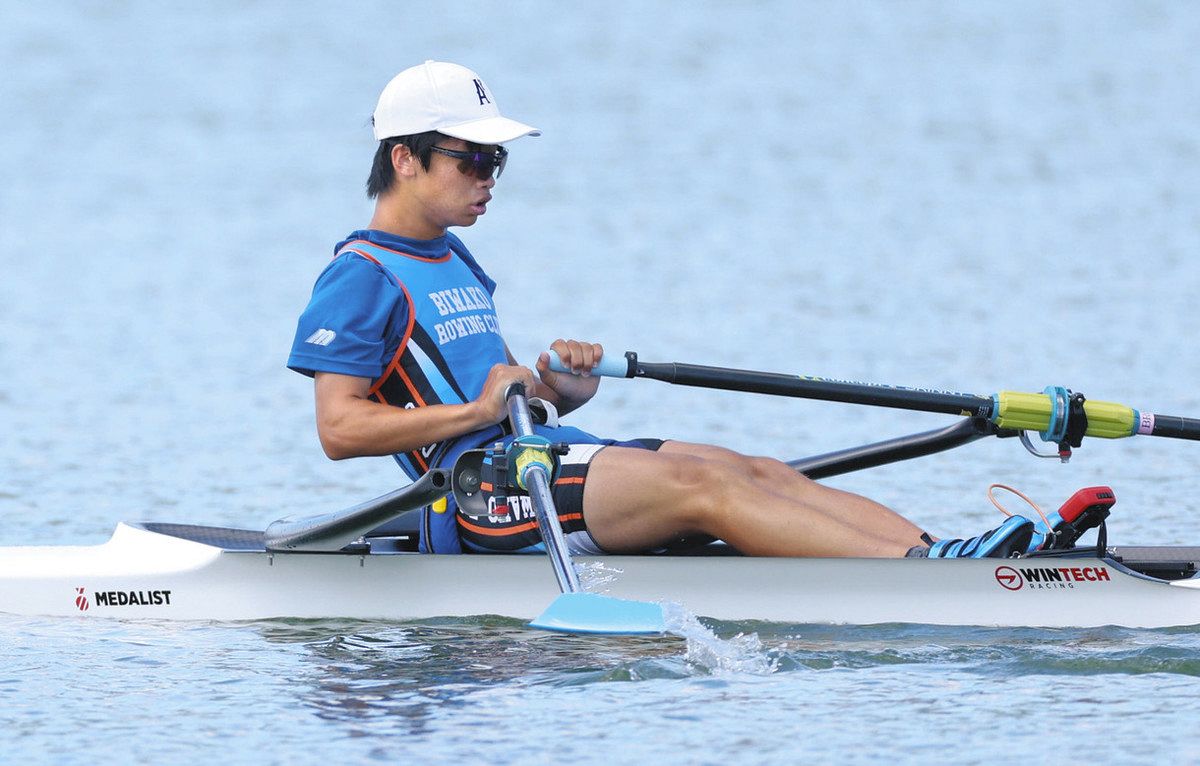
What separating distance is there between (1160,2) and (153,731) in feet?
100

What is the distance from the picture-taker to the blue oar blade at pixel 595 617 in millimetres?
6652

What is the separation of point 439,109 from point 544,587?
1801 mm

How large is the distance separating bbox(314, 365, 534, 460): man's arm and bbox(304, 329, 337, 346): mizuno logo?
112mm

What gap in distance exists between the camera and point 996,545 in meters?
7.16

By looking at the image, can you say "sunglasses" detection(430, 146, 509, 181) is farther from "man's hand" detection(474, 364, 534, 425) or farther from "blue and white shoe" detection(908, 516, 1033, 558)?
"blue and white shoe" detection(908, 516, 1033, 558)

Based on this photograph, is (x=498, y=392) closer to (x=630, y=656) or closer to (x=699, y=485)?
(x=699, y=485)

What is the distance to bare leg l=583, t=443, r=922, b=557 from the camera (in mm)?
7059

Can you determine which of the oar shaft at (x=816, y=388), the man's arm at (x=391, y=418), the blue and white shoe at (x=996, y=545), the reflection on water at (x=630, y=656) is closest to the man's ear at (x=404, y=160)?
the man's arm at (x=391, y=418)

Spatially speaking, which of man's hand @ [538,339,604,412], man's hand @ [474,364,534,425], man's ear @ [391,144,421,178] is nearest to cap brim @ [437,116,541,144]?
man's ear @ [391,144,421,178]

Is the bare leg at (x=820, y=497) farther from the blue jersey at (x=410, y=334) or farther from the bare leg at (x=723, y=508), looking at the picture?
the blue jersey at (x=410, y=334)

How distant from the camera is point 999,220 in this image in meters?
20.3

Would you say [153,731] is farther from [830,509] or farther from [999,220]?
[999,220]

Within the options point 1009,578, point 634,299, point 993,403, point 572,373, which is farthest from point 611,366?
point 634,299

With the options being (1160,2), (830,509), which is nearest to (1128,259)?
(830,509)
